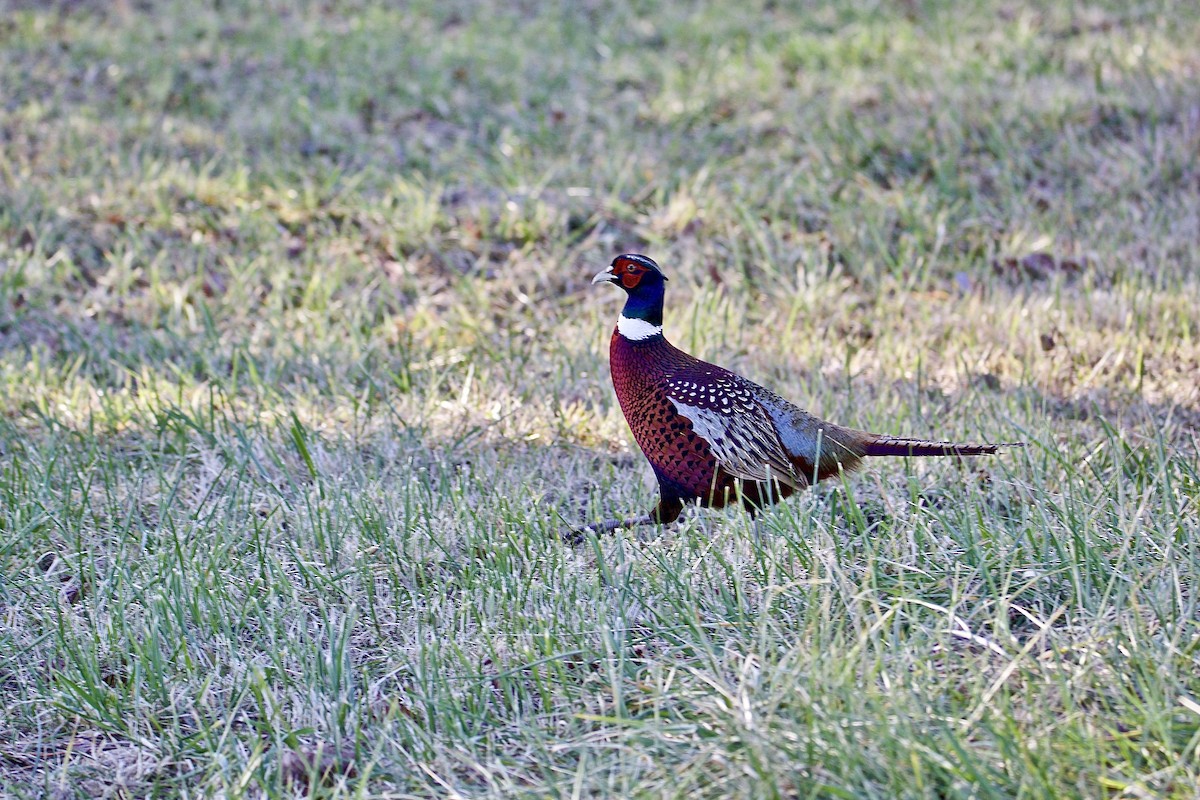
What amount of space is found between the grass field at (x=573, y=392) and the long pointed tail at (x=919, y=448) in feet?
0.57

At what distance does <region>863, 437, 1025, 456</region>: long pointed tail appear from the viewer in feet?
11.4

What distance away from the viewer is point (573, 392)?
4.97 m

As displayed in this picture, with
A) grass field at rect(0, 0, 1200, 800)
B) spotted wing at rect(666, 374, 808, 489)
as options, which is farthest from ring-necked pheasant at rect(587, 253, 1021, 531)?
grass field at rect(0, 0, 1200, 800)

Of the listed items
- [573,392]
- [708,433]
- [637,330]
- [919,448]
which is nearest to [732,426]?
[708,433]

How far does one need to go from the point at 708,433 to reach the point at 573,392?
1.48 m

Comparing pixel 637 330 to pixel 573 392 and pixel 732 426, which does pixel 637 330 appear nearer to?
pixel 732 426

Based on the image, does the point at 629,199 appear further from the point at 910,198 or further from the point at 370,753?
the point at 370,753

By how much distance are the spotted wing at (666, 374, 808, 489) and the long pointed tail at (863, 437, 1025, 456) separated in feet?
0.82

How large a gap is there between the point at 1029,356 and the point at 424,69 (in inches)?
196

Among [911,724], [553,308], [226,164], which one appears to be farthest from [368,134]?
[911,724]

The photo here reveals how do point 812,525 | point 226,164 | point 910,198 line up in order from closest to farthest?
point 812,525
point 910,198
point 226,164

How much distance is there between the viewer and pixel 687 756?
8.45ft

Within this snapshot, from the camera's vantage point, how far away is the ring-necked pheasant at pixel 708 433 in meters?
3.57

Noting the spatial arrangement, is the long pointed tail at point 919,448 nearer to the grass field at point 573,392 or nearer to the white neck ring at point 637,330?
the grass field at point 573,392
